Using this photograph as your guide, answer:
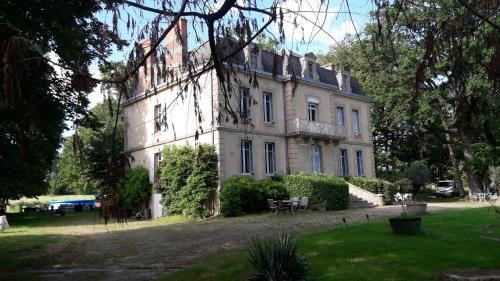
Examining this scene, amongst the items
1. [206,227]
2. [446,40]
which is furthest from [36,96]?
[206,227]

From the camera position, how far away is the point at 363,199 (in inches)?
1096

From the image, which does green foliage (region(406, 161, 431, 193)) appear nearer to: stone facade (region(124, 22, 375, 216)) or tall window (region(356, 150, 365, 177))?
stone facade (region(124, 22, 375, 216))

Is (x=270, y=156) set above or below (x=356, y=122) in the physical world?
below

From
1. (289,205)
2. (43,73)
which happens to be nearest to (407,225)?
(43,73)

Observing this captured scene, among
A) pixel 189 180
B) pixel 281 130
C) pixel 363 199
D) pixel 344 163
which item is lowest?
pixel 363 199

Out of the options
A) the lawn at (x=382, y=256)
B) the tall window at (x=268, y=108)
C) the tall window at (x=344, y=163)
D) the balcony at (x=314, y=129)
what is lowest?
the lawn at (x=382, y=256)

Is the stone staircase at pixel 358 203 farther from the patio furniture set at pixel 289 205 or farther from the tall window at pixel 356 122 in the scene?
the tall window at pixel 356 122

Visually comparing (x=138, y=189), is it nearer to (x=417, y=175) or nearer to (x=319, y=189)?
(x=319, y=189)

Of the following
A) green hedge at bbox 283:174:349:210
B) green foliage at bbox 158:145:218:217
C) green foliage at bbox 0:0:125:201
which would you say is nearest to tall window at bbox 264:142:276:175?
green hedge at bbox 283:174:349:210

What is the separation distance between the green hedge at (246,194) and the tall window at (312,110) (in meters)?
6.77

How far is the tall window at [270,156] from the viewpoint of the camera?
27125 millimetres

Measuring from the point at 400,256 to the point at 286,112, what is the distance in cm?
1995

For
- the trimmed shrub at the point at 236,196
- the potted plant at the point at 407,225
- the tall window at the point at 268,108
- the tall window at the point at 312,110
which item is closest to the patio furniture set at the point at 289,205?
the trimmed shrub at the point at 236,196

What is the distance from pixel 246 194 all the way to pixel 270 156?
479cm
